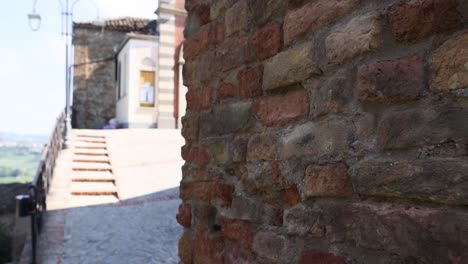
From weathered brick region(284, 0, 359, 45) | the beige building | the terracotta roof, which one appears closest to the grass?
the beige building

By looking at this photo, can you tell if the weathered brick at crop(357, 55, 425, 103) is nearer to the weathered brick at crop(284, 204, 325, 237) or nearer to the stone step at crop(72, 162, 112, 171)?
the weathered brick at crop(284, 204, 325, 237)

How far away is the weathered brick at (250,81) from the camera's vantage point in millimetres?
1628

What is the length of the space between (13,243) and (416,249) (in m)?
6.47

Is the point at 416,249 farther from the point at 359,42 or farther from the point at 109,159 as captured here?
the point at 109,159

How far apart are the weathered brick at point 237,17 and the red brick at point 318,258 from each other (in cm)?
92

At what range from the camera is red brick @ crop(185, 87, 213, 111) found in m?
2.01

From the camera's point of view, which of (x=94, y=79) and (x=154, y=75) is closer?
(x=154, y=75)

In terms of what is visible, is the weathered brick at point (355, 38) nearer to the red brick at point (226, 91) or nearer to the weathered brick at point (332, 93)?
the weathered brick at point (332, 93)

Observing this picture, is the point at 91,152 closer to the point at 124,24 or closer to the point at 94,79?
the point at 94,79

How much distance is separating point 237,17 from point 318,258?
3.33 feet

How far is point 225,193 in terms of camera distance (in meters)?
1.84

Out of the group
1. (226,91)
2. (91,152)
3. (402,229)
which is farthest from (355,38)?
(91,152)

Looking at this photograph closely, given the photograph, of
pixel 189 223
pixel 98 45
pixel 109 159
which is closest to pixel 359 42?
pixel 189 223

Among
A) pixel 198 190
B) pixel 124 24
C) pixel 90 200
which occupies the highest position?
pixel 124 24
